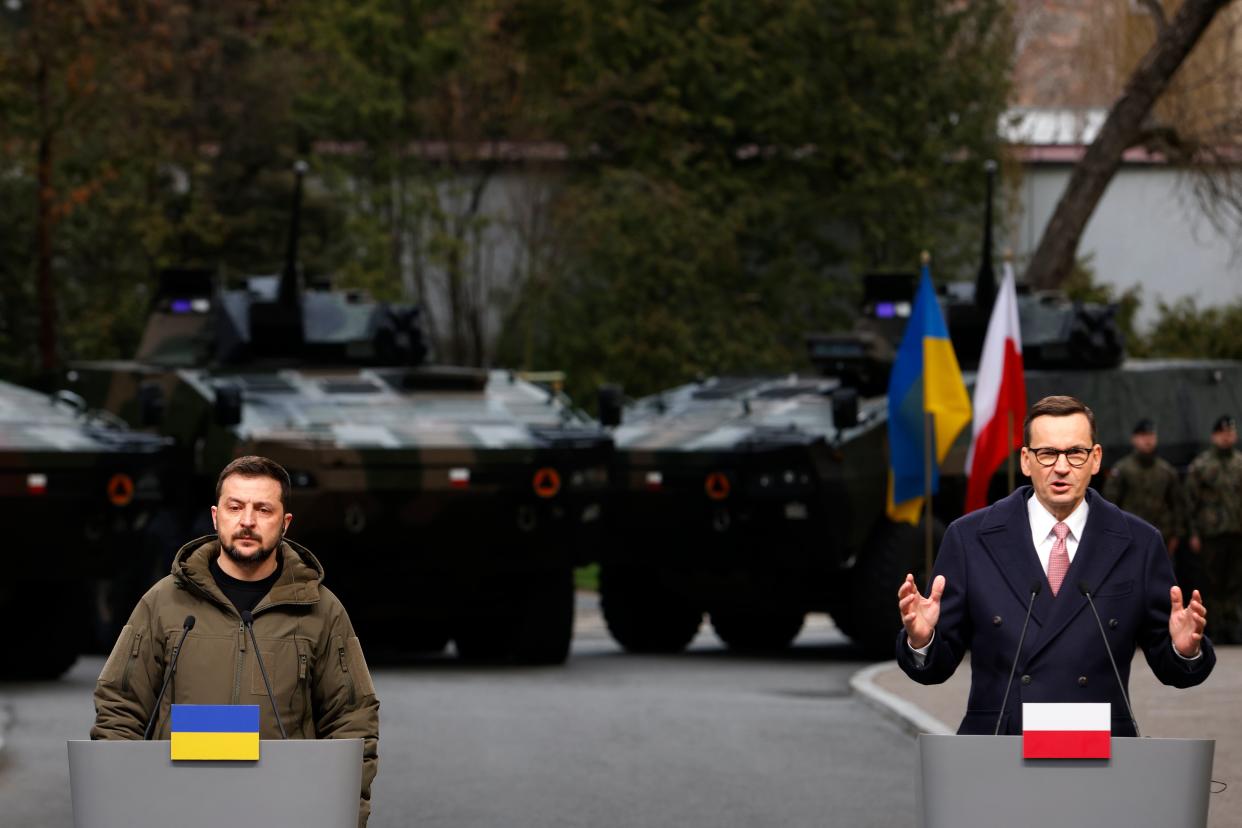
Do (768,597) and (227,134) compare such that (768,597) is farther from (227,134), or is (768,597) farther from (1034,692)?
(227,134)

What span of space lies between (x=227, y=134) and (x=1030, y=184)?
1143 cm

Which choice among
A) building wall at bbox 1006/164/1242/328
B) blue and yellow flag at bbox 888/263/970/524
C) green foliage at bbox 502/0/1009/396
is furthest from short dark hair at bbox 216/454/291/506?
building wall at bbox 1006/164/1242/328

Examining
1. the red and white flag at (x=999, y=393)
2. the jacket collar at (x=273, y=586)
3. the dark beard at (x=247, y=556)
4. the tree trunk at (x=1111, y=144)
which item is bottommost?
the red and white flag at (x=999, y=393)

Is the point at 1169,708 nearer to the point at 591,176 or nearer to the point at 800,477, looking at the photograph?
the point at 800,477

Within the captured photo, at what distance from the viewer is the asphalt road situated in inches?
459

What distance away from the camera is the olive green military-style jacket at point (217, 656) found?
631cm

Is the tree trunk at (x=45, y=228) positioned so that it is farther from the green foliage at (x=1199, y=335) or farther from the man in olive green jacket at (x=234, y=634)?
the man in olive green jacket at (x=234, y=634)

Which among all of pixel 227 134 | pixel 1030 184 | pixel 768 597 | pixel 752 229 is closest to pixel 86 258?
pixel 227 134

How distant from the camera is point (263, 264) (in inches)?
1516

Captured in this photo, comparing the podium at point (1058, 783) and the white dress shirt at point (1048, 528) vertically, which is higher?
the white dress shirt at point (1048, 528)

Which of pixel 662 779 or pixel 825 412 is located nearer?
pixel 662 779

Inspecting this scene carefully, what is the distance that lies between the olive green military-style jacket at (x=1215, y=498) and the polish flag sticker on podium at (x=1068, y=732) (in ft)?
49.9

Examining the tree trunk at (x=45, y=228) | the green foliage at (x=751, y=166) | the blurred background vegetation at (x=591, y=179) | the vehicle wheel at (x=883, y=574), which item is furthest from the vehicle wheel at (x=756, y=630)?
the green foliage at (x=751, y=166)

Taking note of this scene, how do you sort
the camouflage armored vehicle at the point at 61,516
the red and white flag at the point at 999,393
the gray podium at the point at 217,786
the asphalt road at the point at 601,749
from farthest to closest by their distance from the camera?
the red and white flag at the point at 999,393, the camouflage armored vehicle at the point at 61,516, the asphalt road at the point at 601,749, the gray podium at the point at 217,786
